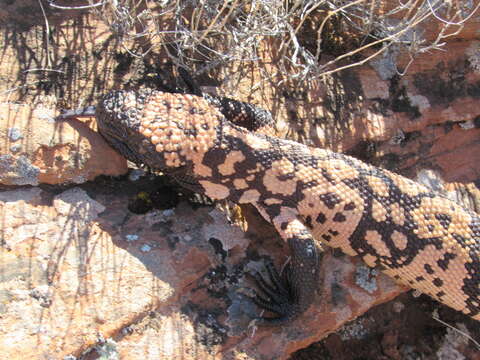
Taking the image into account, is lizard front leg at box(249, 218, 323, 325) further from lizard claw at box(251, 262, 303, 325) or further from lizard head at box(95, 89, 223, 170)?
lizard head at box(95, 89, 223, 170)

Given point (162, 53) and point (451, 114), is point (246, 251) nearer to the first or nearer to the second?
point (162, 53)

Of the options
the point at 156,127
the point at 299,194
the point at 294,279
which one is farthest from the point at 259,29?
the point at 294,279

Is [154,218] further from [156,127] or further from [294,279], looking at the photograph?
[294,279]

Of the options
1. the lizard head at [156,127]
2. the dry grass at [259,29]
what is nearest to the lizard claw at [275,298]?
the lizard head at [156,127]

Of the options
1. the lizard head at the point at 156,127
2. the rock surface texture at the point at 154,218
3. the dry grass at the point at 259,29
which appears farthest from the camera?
the dry grass at the point at 259,29

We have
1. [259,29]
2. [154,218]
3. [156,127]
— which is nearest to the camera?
[156,127]

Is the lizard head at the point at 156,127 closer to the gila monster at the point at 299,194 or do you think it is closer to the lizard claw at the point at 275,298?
the gila monster at the point at 299,194

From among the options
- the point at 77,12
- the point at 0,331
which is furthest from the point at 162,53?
the point at 0,331

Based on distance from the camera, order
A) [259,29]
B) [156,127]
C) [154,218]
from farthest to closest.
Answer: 1. [259,29]
2. [154,218]
3. [156,127]
